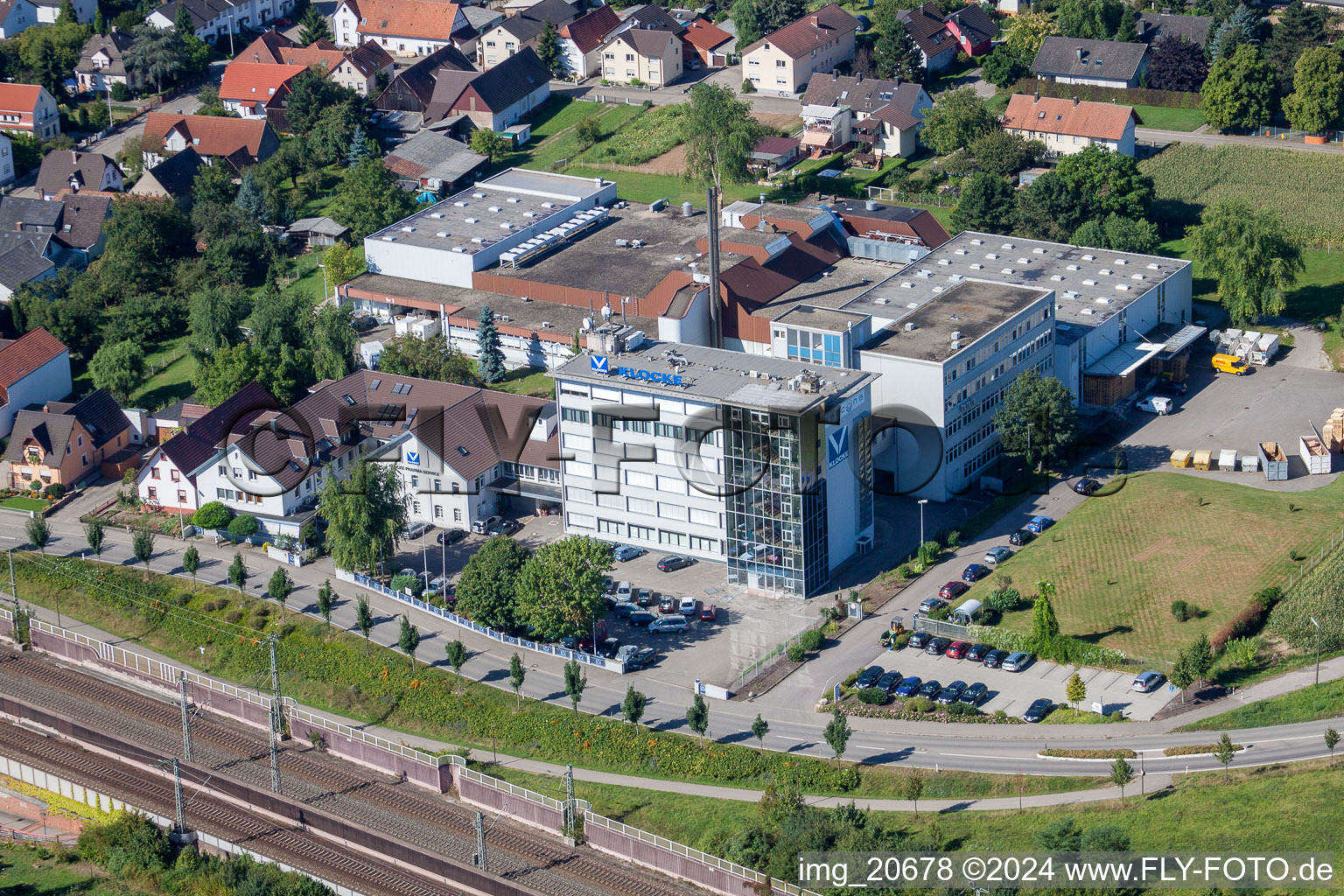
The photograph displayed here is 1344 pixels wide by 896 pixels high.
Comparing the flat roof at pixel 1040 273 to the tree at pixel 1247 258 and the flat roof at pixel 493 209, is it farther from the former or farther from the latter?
the flat roof at pixel 493 209

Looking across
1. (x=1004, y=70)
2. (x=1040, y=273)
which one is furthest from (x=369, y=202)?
(x=1004, y=70)

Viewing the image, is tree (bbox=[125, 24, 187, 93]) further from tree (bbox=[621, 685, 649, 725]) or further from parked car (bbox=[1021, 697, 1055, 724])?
parked car (bbox=[1021, 697, 1055, 724])

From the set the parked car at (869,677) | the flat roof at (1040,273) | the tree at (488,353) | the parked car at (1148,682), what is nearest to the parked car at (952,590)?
the parked car at (869,677)

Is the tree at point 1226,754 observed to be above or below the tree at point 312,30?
below

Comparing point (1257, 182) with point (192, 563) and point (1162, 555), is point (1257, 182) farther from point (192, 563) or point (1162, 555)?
point (192, 563)

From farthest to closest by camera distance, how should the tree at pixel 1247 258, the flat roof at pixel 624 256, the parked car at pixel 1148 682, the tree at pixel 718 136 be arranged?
the tree at pixel 718 136 < the flat roof at pixel 624 256 < the tree at pixel 1247 258 < the parked car at pixel 1148 682
